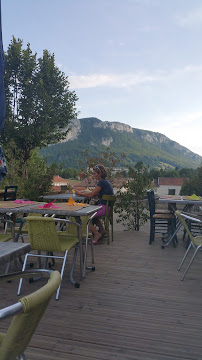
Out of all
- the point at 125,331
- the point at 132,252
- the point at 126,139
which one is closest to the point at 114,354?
the point at 125,331

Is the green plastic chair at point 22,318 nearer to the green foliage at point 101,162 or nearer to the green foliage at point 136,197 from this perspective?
the green foliage at point 136,197

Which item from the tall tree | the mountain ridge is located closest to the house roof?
the mountain ridge

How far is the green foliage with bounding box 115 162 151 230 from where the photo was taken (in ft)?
22.1

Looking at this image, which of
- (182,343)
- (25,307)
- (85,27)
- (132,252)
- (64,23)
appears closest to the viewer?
(25,307)

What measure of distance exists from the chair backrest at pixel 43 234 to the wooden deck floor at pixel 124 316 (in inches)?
17.4

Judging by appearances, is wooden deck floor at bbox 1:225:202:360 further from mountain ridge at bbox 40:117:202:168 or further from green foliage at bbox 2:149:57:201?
mountain ridge at bbox 40:117:202:168

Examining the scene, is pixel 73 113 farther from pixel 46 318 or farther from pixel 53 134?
pixel 46 318

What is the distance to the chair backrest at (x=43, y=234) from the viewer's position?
2.81 metres

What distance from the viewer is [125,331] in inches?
84.8

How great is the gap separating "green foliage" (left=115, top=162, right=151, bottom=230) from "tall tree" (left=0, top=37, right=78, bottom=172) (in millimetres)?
15088

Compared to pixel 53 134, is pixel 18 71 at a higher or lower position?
higher

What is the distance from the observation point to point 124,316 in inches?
94.5

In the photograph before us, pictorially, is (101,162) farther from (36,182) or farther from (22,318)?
(22,318)

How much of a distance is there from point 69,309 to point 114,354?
725mm
